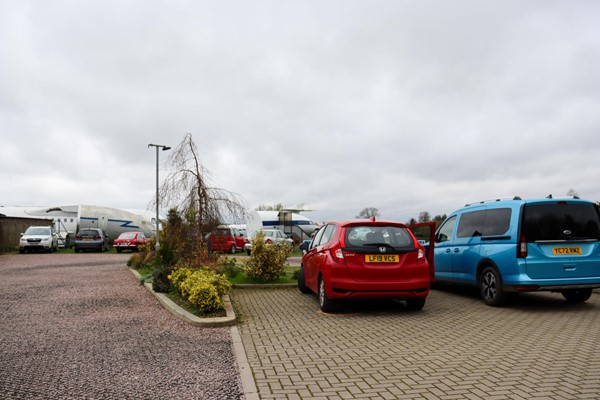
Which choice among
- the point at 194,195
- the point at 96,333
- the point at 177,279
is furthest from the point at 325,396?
the point at 194,195

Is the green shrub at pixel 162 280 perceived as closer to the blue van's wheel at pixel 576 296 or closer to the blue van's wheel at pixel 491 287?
the blue van's wheel at pixel 491 287

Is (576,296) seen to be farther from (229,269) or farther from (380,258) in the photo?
(229,269)

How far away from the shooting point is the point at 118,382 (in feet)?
14.8

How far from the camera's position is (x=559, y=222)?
841 centimetres

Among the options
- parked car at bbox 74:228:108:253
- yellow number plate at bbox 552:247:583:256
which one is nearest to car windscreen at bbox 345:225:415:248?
yellow number plate at bbox 552:247:583:256

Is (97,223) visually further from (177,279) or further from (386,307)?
(386,307)

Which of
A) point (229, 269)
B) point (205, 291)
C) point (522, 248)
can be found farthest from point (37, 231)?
point (522, 248)

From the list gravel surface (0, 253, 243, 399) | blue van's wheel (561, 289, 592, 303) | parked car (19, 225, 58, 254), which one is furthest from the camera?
parked car (19, 225, 58, 254)

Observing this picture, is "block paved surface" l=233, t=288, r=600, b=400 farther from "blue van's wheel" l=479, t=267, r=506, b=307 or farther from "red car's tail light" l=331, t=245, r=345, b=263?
"red car's tail light" l=331, t=245, r=345, b=263

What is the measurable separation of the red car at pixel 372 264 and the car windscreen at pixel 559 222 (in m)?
2.02

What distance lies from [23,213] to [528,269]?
141ft

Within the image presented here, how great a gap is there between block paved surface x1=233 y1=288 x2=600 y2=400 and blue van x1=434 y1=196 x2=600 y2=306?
1.69 feet

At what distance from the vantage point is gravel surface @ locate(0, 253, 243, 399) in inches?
171

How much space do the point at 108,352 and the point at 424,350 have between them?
373 cm
